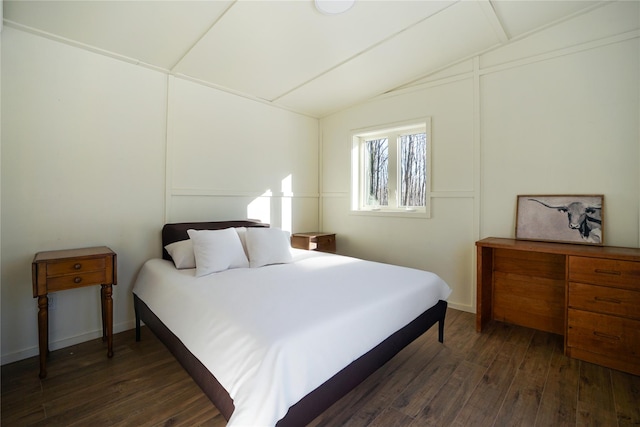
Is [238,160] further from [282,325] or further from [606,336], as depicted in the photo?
[606,336]

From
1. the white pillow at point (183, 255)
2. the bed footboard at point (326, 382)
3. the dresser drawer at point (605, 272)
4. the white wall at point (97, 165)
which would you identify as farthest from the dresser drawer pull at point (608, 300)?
the white wall at point (97, 165)

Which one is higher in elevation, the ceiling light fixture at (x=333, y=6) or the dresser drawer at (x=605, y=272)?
the ceiling light fixture at (x=333, y=6)

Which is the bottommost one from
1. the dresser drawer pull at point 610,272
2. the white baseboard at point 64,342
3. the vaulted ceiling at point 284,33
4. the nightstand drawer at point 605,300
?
the white baseboard at point 64,342

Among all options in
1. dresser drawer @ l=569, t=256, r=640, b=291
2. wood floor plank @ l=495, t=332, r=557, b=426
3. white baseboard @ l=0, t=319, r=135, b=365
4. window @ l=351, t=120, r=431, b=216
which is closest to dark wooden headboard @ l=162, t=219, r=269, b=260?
white baseboard @ l=0, t=319, r=135, b=365

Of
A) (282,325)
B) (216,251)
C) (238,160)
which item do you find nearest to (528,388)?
(282,325)

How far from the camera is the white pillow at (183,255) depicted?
2.39 m

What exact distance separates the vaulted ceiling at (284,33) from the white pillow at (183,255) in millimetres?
1707

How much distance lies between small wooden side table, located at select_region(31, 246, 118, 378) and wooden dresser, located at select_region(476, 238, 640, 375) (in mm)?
3096

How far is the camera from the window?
3.55 metres

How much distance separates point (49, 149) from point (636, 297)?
14.4 feet

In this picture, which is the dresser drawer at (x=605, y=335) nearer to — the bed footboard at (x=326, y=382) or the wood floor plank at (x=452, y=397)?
the wood floor plank at (x=452, y=397)

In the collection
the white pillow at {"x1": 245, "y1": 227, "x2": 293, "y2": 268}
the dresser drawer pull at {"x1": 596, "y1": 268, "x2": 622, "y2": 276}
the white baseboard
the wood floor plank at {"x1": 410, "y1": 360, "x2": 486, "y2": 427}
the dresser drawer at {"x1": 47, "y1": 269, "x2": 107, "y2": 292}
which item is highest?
the white pillow at {"x1": 245, "y1": 227, "x2": 293, "y2": 268}

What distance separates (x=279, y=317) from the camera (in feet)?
4.71

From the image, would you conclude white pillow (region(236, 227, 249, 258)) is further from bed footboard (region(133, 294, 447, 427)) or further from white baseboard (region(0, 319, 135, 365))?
white baseboard (region(0, 319, 135, 365))
